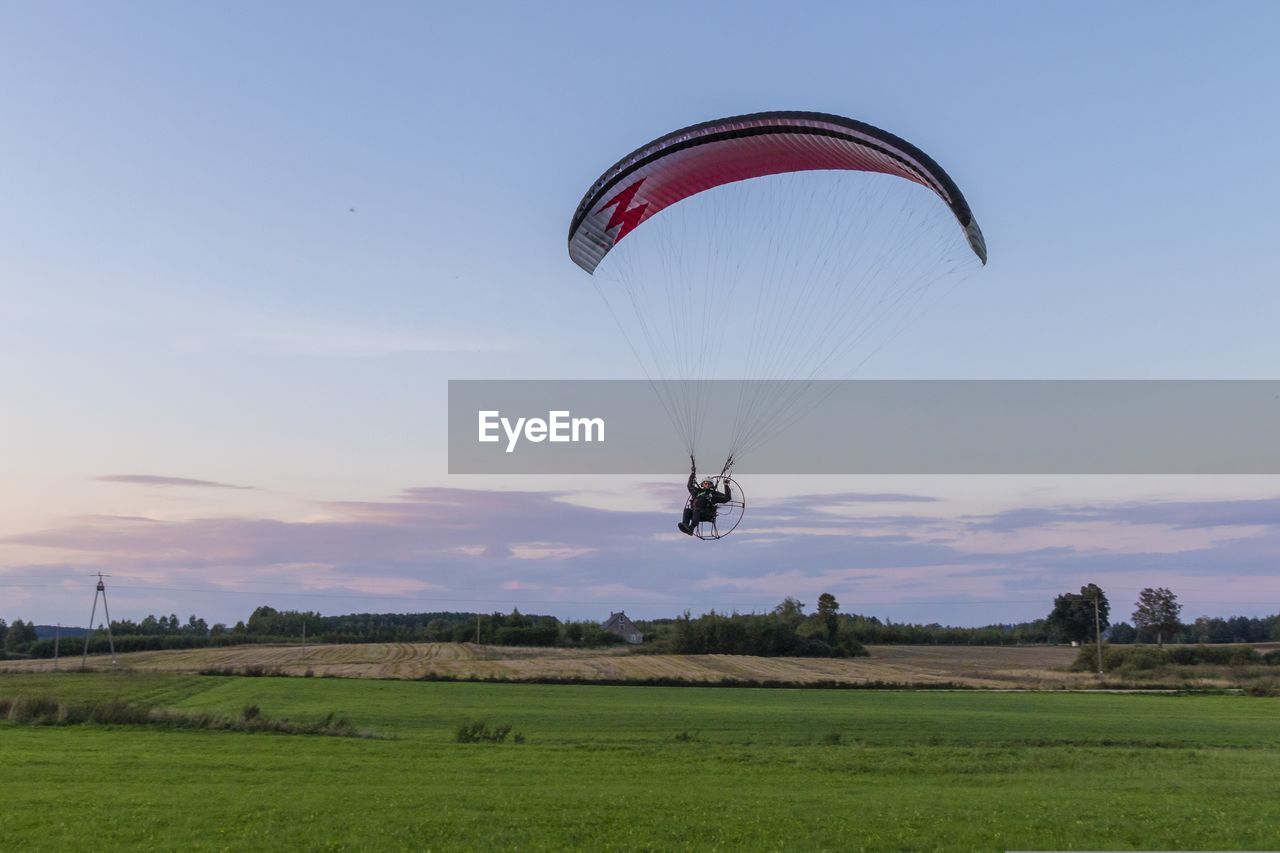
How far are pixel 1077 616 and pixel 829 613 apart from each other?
35702mm

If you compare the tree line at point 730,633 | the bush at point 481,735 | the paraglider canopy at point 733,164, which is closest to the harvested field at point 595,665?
the tree line at point 730,633

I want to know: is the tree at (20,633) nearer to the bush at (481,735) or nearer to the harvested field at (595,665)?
the harvested field at (595,665)

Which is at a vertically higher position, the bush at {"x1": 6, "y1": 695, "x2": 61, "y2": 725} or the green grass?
the bush at {"x1": 6, "y1": 695, "x2": 61, "y2": 725}

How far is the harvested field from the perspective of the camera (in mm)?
62469

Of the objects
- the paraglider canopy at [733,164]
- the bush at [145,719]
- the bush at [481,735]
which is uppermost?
the paraglider canopy at [733,164]

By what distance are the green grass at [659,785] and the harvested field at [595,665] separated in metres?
24.9

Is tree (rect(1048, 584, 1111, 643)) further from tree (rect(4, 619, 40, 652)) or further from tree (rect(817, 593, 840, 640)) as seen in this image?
tree (rect(4, 619, 40, 652))

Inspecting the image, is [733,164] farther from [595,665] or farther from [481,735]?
[595,665]

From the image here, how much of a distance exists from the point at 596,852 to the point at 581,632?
88003mm

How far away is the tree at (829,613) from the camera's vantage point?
95238mm

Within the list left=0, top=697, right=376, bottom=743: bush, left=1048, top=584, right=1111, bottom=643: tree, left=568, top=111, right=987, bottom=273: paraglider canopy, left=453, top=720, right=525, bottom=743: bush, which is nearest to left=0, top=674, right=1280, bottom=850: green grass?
left=0, top=697, right=376, bottom=743: bush

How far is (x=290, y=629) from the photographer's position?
13125 centimetres

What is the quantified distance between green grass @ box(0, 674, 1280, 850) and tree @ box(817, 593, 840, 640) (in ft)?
190

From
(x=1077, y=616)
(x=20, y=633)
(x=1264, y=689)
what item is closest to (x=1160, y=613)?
(x=1077, y=616)
